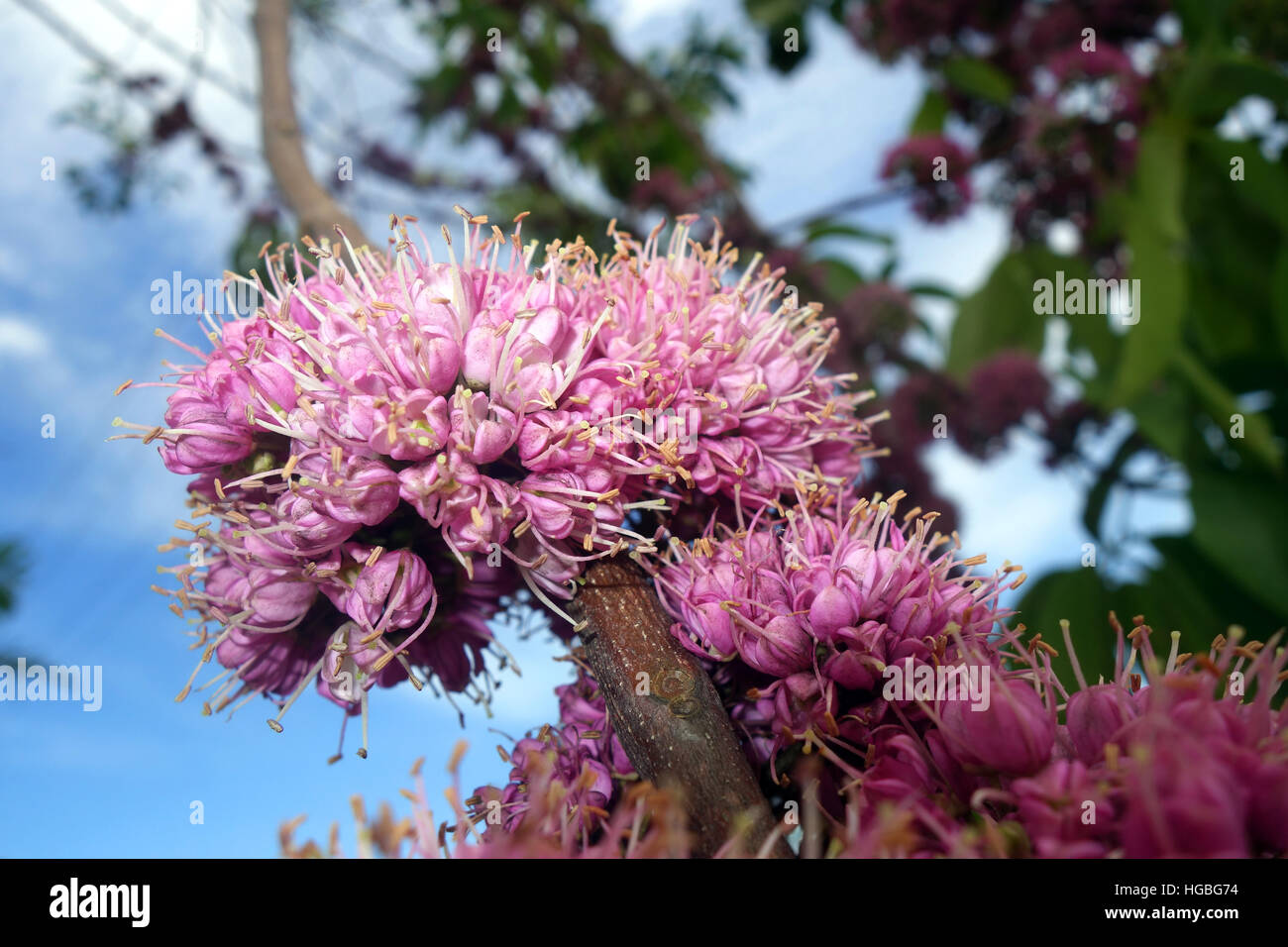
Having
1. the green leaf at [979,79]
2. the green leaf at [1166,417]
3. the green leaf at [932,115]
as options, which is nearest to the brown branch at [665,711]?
the green leaf at [1166,417]

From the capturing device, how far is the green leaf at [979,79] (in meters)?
2.68

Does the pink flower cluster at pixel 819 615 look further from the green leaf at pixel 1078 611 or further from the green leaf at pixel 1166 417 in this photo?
the green leaf at pixel 1166 417

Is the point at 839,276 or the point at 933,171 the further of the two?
the point at 839,276

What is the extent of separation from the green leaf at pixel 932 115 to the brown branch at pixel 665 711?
285 centimetres

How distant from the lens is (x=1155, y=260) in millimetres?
2104

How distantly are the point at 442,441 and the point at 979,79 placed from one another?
2680 millimetres

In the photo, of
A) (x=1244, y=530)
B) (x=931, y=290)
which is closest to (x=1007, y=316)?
(x=931, y=290)

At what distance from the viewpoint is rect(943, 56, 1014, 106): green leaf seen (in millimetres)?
2676

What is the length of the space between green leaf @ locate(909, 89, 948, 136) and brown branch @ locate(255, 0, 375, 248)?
2.18 meters

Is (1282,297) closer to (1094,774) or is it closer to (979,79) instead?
(979,79)

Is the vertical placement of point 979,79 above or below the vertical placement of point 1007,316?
above

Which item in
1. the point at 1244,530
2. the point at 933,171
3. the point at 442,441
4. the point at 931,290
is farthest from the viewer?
the point at 931,290

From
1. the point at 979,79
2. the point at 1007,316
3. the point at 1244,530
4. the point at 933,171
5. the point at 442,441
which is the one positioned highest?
the point at 979,79
